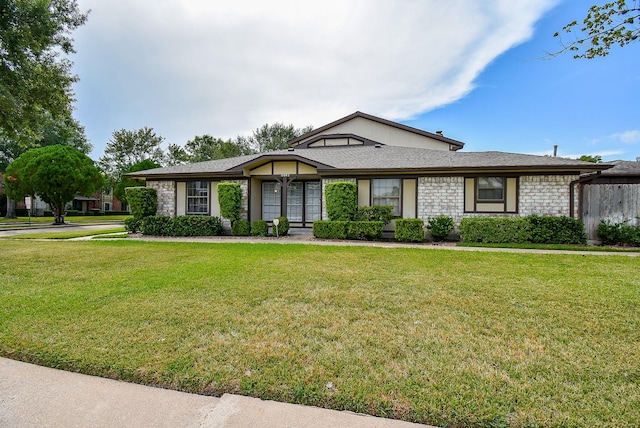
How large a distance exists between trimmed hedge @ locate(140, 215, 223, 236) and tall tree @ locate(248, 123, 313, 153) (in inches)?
1076

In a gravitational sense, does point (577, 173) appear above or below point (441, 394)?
above

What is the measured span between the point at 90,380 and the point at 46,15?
12057mm

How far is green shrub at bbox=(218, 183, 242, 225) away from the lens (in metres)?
12.9

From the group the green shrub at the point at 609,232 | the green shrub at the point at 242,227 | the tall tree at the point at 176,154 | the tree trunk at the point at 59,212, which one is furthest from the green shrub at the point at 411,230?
the tall tree at the point at 176,154

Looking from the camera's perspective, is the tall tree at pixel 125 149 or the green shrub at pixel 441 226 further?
the tall tree at pixel 125 149

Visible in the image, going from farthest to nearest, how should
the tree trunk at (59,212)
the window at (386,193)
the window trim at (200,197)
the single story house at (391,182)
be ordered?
the tree trunk at (59,212), the window trim at (200,197), the window at (386,193), the single story house at (391,182)

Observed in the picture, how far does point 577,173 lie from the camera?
11.1 meters

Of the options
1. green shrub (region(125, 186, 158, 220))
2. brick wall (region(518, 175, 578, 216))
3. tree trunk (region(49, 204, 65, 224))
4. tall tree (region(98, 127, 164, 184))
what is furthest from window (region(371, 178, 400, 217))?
tall tree (region(98, 127, 164, 184))

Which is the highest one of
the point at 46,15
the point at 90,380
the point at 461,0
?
the point at 461,0

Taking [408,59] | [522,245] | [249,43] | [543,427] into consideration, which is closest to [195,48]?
[249,43]

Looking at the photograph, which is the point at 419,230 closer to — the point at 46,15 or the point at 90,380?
the point at 90,380

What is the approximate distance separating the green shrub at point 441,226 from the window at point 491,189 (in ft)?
5.15

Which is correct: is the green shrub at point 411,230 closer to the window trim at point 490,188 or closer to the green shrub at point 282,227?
the window trim at point 490,188

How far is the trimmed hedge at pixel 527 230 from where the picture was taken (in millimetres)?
10430
